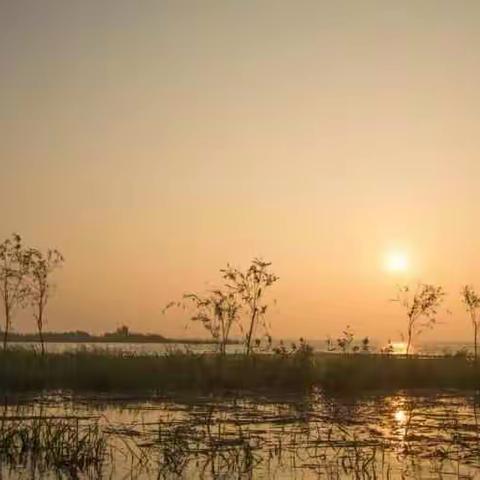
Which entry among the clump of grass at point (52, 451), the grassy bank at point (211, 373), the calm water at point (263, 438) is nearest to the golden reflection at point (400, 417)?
the calm water at point (263, 438)

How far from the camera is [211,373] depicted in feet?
86.1

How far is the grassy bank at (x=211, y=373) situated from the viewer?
2486 cm

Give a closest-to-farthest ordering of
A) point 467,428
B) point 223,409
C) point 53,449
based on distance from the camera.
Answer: point 53,449 < point 467,428 < point 223,409

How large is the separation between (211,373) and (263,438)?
487 inches

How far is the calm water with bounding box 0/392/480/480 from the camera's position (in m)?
11.2

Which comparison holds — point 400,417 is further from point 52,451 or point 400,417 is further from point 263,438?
point 52,451

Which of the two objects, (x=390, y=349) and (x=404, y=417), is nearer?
(x=404, y=417)

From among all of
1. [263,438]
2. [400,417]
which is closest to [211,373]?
[400,417]

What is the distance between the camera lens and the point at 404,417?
1759 cm

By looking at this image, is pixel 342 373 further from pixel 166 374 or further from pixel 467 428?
pixel 467 428

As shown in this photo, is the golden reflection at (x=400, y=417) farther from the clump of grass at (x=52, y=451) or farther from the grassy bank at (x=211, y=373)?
the grassy bank at (x=211, y=373)

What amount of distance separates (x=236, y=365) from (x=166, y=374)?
8.68 feet

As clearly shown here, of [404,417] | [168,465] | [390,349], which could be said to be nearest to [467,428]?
[404,417]

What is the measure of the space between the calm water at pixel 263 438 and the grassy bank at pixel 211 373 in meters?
3.74
